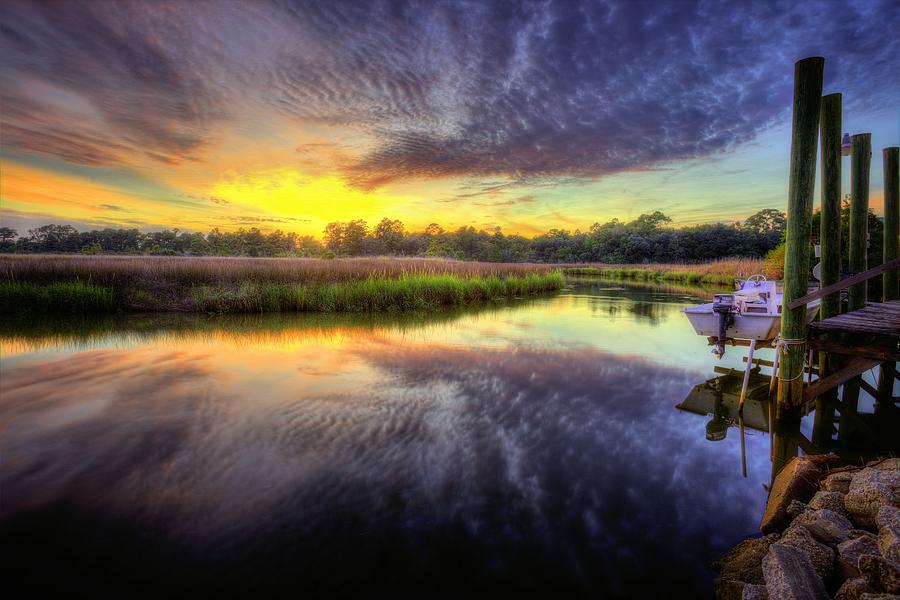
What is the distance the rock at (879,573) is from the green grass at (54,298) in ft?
51.2

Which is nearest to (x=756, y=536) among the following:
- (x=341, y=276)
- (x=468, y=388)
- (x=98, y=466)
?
(x=468, y=388)

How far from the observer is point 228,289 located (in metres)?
13.0

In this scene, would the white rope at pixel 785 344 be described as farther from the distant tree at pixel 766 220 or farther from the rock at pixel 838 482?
the distant tree at pixel 766 220

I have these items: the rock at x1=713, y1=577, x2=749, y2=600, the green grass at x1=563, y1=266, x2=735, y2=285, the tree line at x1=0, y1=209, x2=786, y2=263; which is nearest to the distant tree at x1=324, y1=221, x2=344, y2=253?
the tree line at x1=0, y1=209, x2=786, y2=263

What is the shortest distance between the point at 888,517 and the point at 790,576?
637 mm

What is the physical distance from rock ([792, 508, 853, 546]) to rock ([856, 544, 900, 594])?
45cm

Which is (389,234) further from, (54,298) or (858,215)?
(858,215)

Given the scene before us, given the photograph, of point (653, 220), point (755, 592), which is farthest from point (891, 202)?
point (653, 220)

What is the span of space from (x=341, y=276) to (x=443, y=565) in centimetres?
1483

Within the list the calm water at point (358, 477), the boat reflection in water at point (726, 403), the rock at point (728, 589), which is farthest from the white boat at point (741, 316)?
the rock at point (728, 589)

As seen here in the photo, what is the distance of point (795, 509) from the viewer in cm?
264

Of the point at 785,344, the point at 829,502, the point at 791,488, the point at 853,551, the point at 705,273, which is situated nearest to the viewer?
the point at 853,551

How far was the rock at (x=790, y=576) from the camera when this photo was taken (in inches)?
68.9

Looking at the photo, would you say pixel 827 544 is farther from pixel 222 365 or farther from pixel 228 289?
pixel 228 289
